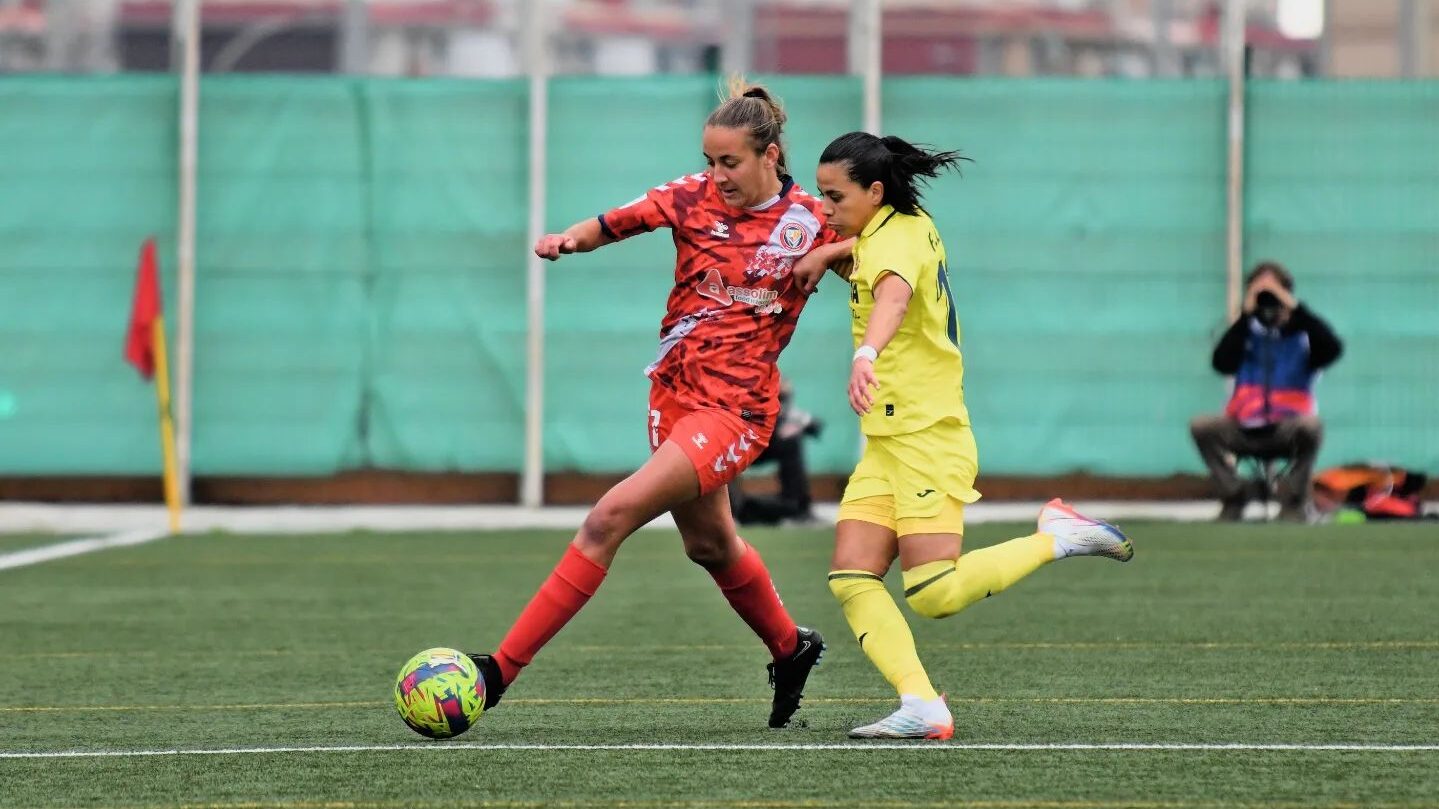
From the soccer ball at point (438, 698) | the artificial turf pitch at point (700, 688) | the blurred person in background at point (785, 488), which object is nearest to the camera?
the artificial turf pitch at point (700, 688)

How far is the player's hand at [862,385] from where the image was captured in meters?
6.28

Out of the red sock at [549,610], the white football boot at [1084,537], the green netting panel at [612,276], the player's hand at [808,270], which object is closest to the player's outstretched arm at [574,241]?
the player's hand at [808,270]

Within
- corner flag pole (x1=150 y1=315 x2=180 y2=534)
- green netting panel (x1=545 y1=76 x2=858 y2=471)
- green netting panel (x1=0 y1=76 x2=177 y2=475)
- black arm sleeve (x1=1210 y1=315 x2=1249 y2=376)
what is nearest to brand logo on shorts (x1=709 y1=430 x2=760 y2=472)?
corner flag pole (x1=150 y1=315 x2=180 y2=534)

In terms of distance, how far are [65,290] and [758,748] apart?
43.2 ft

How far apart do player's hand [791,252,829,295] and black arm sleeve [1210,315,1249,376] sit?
944 cm

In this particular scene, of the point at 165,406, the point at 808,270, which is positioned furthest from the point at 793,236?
the point at 165,406

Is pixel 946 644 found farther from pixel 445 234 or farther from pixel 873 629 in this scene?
pixel 445 234

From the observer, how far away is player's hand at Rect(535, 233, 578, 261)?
6.96 meters

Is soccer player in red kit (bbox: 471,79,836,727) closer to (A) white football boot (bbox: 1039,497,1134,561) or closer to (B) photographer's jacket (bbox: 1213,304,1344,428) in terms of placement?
(A) white football boot (bbox: 1039,497,1134,561)

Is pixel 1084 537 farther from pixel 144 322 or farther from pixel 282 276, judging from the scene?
pixel 282 276

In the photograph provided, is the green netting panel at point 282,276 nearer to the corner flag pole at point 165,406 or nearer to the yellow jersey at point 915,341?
the corner flag pole at point 165,406

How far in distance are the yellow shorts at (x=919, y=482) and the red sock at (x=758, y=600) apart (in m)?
0.50

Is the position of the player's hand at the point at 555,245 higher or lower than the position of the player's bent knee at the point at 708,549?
higher

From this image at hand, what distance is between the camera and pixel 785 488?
655 inches
